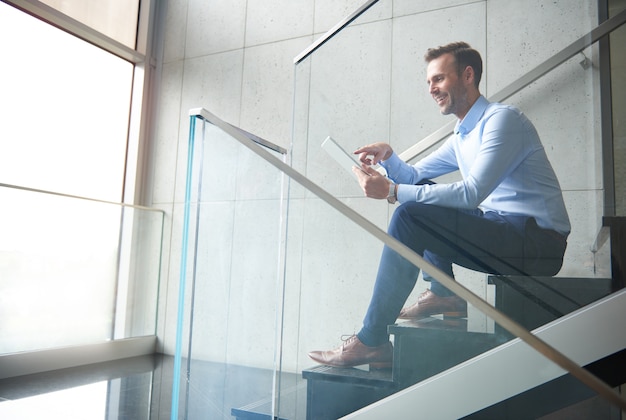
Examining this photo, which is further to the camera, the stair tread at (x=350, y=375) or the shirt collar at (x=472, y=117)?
the shirt collar at (x=472, y=117)

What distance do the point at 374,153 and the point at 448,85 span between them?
1.04 feet

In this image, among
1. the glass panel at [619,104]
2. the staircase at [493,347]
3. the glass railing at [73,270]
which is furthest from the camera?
the glass railing at [73,270]

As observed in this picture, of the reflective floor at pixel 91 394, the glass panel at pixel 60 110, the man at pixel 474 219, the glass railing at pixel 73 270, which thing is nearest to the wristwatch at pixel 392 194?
the man at pixel 474 219

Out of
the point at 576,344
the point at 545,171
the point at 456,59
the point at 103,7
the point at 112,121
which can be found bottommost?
the point at 576,344

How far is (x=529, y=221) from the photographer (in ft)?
4.79

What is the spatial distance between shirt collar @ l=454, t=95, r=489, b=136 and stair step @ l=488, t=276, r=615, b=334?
476 mm

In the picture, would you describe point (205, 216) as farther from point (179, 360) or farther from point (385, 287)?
point (385, 287)

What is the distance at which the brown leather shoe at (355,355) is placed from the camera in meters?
1.39

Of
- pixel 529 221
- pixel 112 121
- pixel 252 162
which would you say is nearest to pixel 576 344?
pixel 529 221

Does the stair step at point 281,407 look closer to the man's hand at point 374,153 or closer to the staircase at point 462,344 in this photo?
the staircase at point 462,344

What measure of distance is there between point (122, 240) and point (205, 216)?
2258mm

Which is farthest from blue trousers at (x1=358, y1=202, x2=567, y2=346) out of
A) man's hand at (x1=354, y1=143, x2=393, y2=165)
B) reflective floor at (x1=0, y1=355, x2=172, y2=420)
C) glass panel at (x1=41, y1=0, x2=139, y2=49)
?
glass panel at (x1=41, y1=0, x2=139, y2=49)

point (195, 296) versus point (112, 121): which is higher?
point (112, 121)

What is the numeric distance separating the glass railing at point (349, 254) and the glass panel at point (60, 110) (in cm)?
235
